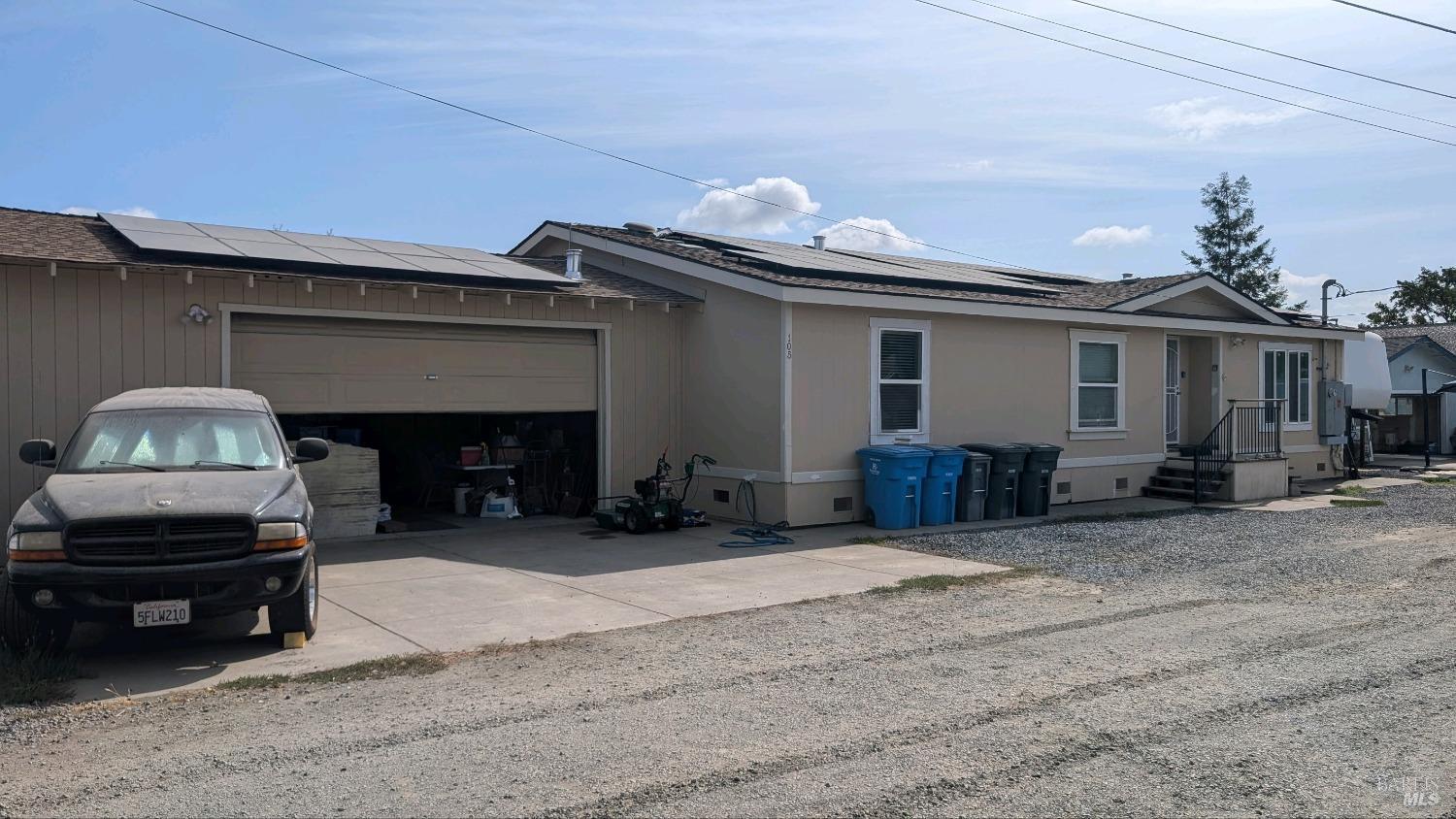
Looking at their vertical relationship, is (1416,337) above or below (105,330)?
above

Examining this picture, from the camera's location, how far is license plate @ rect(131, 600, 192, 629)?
22.9 ft

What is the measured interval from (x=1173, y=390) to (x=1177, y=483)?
2556 millimetres

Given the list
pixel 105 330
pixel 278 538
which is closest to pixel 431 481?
pixel 105 330

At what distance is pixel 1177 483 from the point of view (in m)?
18.6

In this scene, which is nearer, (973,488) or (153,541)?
(153,541)

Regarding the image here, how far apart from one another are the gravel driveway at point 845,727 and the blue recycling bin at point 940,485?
17.9ft

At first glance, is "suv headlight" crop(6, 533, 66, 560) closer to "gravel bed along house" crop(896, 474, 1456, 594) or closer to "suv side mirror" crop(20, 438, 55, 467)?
"suv side mirror" crop(20, 438, 55, 467)

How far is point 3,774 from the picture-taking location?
5160mm

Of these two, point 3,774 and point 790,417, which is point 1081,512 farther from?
point 3,774

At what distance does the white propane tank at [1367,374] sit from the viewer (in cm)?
2495

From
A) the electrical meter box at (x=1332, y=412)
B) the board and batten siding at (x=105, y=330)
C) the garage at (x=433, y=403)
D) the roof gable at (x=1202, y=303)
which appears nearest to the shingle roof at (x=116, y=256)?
the board and batten siding at (x=105, y=330)

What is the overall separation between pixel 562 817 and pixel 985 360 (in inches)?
514

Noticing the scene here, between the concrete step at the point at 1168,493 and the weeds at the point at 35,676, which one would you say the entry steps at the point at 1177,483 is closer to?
the concrete step at the point at 1168,493

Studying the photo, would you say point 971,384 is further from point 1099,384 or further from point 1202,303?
point 1202,303
